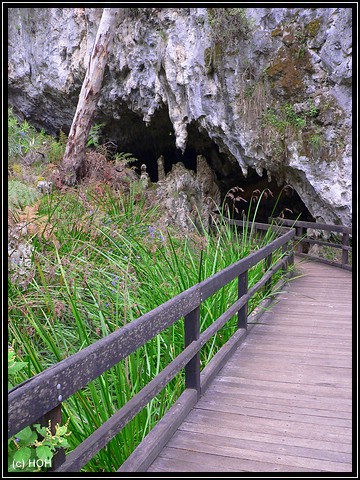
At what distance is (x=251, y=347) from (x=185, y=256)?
1.25 meters

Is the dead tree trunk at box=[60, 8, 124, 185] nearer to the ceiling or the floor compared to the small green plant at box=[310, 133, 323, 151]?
nearer to the ceiling

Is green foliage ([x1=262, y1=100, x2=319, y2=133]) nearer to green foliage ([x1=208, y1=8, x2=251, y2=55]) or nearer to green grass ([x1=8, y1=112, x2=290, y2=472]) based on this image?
green foliage ([x1=208, y1=8, x2=251, y2=55])

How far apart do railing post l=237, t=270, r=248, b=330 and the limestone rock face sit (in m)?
4.47

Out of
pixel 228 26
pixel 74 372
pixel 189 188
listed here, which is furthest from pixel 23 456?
pixel 189 188

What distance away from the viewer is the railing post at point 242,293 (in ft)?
13.6

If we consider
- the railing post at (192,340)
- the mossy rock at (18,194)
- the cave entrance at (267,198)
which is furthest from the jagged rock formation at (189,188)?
the railing post at (192,340)

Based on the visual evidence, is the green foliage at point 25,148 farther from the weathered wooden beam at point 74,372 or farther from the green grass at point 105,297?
the weathered wooden beam at point 74,372

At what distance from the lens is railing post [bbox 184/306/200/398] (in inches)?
117

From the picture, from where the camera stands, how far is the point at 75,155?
344 inches

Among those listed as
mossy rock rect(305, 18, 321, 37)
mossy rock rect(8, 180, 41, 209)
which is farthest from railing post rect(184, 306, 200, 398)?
mossy rock rect(305, 18, 321, 37)

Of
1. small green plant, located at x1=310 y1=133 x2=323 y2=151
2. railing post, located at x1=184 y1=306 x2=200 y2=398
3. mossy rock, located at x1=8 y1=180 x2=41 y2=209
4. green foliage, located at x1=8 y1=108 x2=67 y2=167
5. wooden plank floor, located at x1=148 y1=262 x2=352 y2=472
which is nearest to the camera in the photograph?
wooden plank floor, located at x1=148 y1=262 x2=352 y2=472

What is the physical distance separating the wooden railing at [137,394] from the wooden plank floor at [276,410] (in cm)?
11

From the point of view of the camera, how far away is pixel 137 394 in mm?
2217
